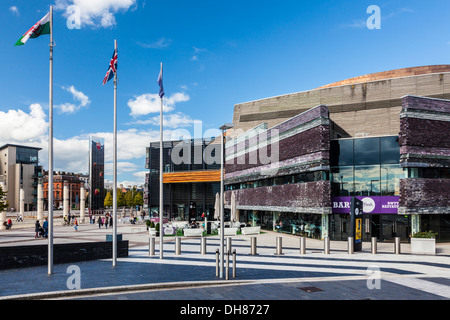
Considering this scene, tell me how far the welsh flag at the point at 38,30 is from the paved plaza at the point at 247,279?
8891 millimetres

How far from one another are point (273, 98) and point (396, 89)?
576 inches

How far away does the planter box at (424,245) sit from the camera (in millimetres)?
21078

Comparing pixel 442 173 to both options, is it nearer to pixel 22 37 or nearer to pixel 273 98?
pixel 273 98

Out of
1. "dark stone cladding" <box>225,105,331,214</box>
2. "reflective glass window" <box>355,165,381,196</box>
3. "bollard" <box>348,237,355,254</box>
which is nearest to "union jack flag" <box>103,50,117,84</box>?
"bollard" <box>348,237,355,254</box>

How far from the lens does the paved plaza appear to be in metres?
10.9

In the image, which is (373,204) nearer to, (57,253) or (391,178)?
(391,178)

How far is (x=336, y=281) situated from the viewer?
12930 mm

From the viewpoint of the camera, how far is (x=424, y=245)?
21250 mm

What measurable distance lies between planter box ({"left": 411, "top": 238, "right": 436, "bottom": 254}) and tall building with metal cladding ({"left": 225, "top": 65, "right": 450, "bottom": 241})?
480 centimetres

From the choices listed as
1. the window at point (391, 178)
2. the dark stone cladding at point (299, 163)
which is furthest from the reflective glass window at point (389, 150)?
the dark stone cladding at point (299, 163)

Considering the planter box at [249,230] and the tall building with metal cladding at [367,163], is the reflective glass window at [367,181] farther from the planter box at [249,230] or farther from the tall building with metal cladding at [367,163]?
the planter box at [249,230]

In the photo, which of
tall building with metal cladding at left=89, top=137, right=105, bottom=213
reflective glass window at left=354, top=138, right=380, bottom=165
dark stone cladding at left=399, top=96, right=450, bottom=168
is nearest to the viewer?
dark stone cladding at left=399, top=96, right=450, bottom=168

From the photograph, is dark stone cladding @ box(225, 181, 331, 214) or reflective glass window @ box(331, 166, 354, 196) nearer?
dark stone cladding @ box(225, 181, 331, 214)

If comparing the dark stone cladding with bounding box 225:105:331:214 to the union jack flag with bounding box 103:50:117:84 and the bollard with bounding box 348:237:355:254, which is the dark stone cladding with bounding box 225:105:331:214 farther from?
the union jack flag with bounding box 103:50:117:84
